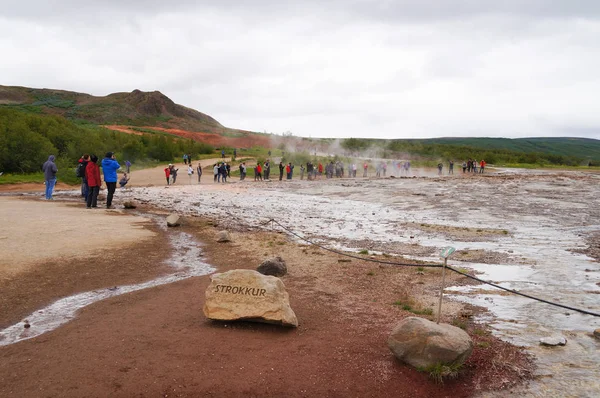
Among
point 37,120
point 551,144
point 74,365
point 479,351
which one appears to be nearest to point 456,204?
point 479,351

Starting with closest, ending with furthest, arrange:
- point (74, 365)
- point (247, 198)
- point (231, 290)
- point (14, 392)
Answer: point (14, 392) < point (74, 365) < point (231, 290) < point (247, 198)

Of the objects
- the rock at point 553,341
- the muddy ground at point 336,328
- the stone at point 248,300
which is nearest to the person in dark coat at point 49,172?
the muddy ground at point 336,328

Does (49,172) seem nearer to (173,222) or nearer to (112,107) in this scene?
(173,222)

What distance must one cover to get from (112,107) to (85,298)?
92254mm

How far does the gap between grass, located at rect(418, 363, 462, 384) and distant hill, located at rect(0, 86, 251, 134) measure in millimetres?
82072

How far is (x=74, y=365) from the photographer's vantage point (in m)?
5.00

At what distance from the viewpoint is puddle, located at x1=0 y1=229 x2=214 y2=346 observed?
590 cm

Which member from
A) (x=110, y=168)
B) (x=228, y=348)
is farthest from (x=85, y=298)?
(x=110, y=168)

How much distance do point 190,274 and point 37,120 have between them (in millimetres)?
33938

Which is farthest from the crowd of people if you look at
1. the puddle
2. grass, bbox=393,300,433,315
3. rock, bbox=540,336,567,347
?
rock, bbox=540,336,567,347

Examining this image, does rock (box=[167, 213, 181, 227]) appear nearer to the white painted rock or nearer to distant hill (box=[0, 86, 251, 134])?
the white painted rock

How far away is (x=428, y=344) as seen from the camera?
16.4 feet

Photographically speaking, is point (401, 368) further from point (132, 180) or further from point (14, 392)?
point (132, 180)

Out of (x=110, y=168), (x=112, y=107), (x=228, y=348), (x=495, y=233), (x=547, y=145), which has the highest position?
(x=547, y=145)
